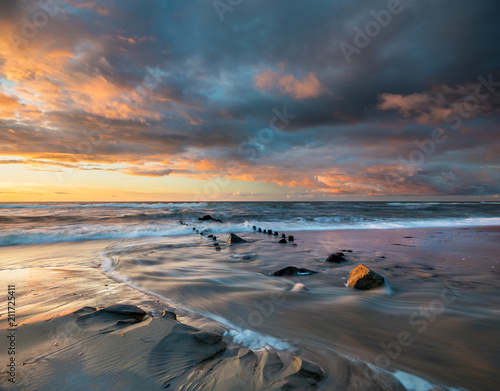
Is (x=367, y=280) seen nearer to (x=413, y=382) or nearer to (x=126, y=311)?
(x=413, y=382)

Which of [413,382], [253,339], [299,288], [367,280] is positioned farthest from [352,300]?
[253,339]

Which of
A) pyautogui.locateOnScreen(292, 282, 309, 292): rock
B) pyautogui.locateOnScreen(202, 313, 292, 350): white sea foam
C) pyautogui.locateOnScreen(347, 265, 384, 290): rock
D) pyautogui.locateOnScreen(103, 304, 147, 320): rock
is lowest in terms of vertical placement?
pyautogui.locateOnScreen(292, 282, 309, 292): rock

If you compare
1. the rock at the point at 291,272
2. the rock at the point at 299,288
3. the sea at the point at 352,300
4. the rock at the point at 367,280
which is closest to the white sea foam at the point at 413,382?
the sea at the point at 352,300

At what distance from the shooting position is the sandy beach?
1.74 metres

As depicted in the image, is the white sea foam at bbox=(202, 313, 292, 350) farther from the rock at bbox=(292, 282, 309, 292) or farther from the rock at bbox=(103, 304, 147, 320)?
the rock at bbox=(292, 282, 309, 292)

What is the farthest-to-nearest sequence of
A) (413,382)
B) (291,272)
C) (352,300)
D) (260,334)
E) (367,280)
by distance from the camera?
(291,272) → (367,280) → (352,300) → (260,334) → (413,382)

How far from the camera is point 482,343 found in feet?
8.08

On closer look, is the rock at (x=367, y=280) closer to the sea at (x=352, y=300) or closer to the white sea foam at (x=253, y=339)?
the sea at (x=352, y=300)

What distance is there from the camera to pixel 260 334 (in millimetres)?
2594

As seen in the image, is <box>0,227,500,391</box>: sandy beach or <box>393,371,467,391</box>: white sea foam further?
<box>393,371,467,391</box>: white sea foam

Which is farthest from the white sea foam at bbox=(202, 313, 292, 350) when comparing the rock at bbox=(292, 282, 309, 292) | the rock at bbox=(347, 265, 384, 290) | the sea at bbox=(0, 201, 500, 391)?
the rock at bbox=(347, 265, 384, 290)

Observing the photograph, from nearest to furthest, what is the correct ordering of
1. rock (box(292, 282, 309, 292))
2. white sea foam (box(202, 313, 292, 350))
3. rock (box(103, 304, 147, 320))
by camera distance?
1. white sea foam (box(202, 313, 292, 350))
2. rock (box(103, 304, 147, 320))
3. rock (box(292, 282, 309, 292))

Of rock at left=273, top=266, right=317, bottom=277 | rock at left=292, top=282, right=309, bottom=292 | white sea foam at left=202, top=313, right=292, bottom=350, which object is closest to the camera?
white sea foam at left=202, top=313, right=292, bottom=350

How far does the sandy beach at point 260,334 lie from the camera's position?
1739 millimetres
